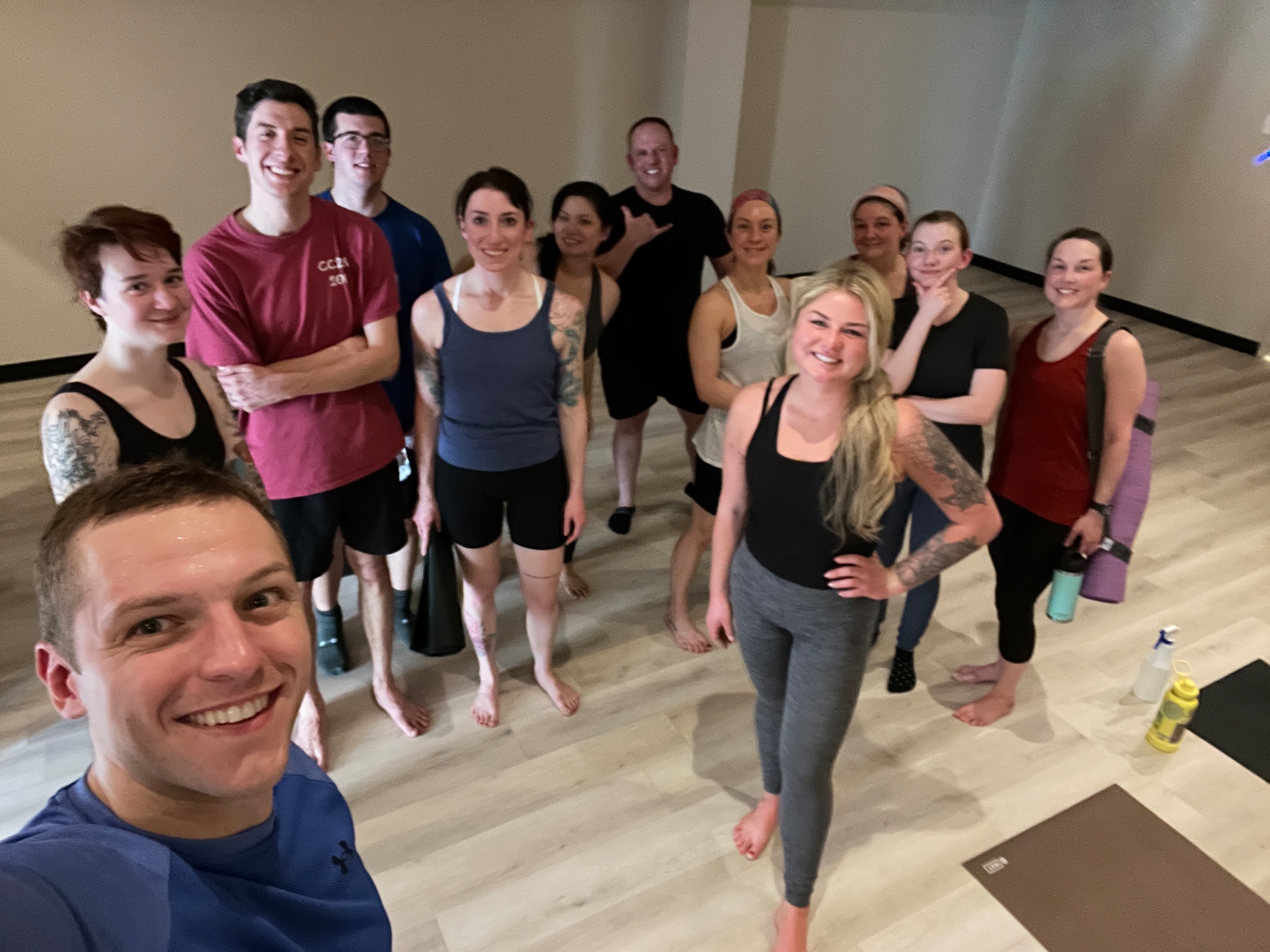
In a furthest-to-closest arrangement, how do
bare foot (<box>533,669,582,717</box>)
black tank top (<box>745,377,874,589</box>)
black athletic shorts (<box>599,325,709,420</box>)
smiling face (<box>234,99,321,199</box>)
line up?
black athletic shorts (<box>599,325,709,420</box>) → bare foot (<box>533,669,582,717</box>) → smiling face (<box>234,99,321,199</box>) → black tank top (<box>745,377,874,589</box>)

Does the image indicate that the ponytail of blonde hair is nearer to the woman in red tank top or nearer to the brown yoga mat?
the woman in red tank top

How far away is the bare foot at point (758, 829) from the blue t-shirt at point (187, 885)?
1296 mm

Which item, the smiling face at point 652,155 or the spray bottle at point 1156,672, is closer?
the spray bottle at point 1156,672

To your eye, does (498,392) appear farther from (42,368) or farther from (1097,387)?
(42,368)

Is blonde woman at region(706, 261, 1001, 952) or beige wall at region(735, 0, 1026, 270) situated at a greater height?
beige wall at region(735, 0, 1026, 270)

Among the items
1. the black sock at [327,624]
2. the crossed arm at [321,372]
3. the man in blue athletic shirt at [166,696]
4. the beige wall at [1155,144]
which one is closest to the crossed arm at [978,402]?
the crossed arm at [321,372]

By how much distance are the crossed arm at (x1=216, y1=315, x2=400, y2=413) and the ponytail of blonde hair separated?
1049 mm

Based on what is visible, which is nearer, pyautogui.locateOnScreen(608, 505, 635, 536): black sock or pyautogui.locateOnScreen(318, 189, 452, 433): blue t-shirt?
pyautogui.locateOnScreen(318, 189, 452, 433): blue t-shirt

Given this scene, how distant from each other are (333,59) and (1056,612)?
4456 millimetres

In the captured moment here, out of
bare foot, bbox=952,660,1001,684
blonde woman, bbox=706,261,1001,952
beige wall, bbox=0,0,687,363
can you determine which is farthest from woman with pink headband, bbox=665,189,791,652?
beige wall, bbox=0,0,687,363

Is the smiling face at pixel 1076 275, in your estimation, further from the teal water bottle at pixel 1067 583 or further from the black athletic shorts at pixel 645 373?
the black athletic shorts at pixel 645 373

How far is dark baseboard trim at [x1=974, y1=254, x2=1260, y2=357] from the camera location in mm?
5746

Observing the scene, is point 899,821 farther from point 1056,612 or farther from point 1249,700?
point 1249,700

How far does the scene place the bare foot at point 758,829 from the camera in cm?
209
